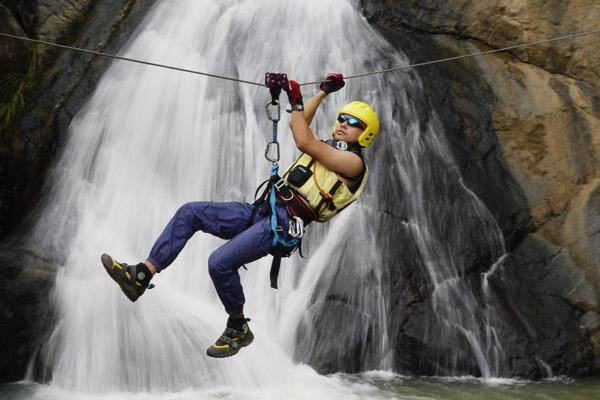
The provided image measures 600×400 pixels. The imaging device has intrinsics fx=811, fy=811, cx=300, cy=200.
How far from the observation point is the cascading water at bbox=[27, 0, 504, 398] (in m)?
7.59

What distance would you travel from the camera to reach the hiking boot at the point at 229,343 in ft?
18.0

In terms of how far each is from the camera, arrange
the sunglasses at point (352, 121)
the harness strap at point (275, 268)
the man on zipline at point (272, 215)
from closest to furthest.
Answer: the man on zipline at point (272, 215) < the harness strap at point (275, 268) < the sunglasses at point (352, 121)

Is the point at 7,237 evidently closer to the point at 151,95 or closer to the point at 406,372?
the point at 151,95

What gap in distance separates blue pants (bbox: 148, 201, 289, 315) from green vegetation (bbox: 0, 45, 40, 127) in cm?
442

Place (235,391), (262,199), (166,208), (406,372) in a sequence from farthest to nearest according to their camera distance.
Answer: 1. (166,208)
2. (406,372)
3. (235,391)
4. (262,199)

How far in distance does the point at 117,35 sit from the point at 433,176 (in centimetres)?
440

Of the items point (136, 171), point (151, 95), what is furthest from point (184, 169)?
point (151, 95)

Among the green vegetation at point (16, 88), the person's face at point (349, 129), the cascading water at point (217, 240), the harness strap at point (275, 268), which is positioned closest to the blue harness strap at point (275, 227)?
the harness strap at point (275, 268)

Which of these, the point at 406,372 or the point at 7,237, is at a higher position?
the point at 7,237

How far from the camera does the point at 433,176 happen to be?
9.55 m

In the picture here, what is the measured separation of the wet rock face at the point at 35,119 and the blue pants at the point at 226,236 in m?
2.88

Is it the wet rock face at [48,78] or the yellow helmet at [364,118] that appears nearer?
the yellow helmet at [364,118]

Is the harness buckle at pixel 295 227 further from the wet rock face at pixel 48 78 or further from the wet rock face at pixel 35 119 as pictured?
the wet rock face at pixel 48 78

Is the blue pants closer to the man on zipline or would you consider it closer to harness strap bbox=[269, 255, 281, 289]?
the man on zipline
